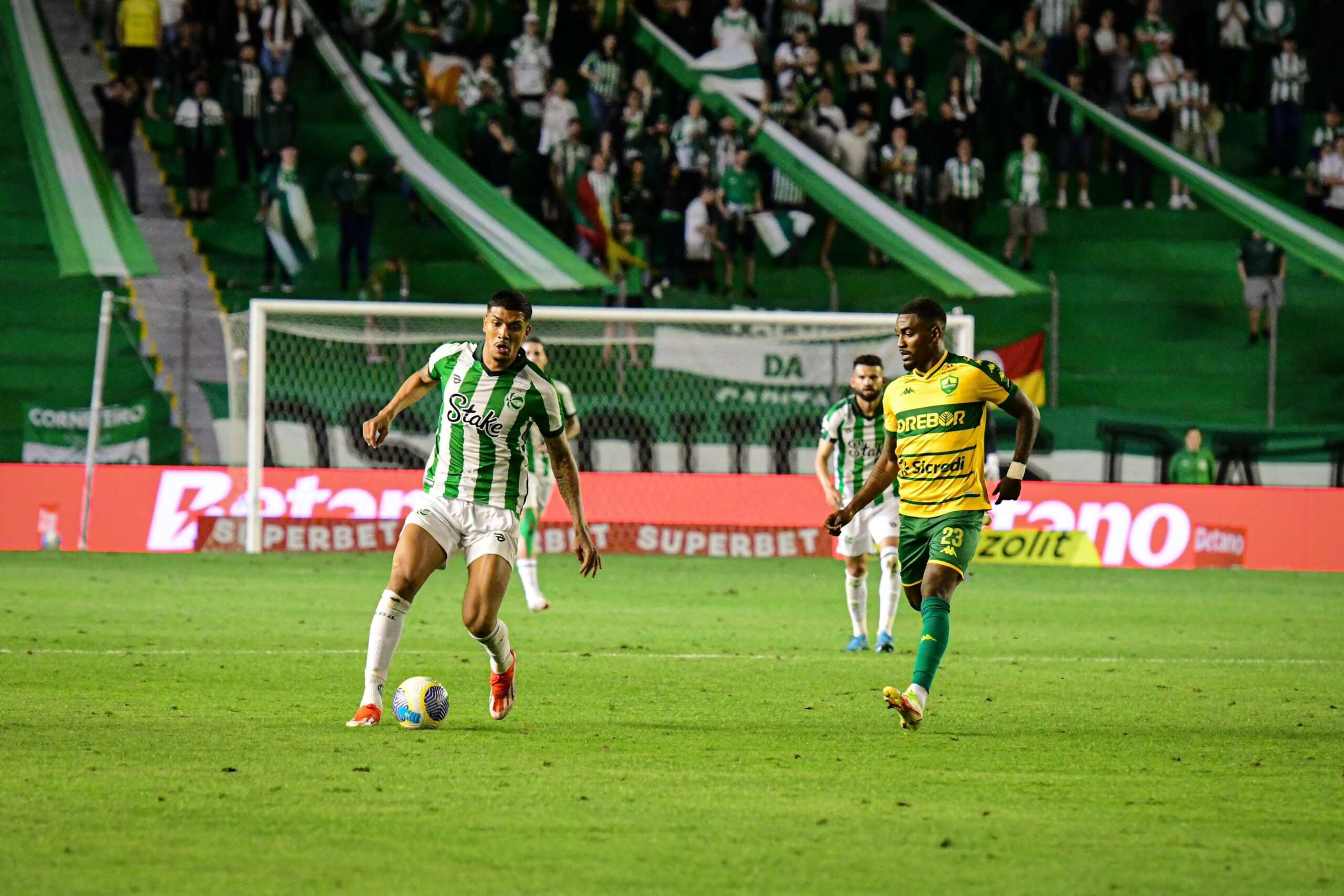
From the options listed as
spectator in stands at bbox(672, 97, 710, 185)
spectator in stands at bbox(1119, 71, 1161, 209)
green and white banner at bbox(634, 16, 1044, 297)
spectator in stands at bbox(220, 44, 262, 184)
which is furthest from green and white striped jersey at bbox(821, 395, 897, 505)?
spectator in stands at bbox(1119, 71, 1161, 209)

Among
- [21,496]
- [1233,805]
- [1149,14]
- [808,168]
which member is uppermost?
[1149,14]

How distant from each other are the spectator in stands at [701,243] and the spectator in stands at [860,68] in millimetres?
3674

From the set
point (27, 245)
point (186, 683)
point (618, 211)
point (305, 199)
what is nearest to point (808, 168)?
Result: point (618, 211)

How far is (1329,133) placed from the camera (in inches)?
1155

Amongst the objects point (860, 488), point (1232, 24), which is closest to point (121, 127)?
point (860, 488)

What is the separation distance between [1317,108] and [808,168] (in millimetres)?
10197

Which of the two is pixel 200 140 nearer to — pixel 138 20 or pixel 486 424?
pixel 138 20

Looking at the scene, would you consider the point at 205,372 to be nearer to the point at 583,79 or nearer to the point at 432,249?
the point at 432,249

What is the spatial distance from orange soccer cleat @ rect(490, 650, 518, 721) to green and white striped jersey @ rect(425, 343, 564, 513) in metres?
0.79

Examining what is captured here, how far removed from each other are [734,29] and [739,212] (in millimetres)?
4157

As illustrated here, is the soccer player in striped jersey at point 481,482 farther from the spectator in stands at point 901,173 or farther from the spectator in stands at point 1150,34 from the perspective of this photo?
the spectator in stands at point 1150,34

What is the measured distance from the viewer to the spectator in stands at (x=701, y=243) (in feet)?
85.7

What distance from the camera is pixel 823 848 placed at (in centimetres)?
560

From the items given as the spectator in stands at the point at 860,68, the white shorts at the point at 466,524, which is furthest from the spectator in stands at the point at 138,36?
the white shorts at the point at 466,524
